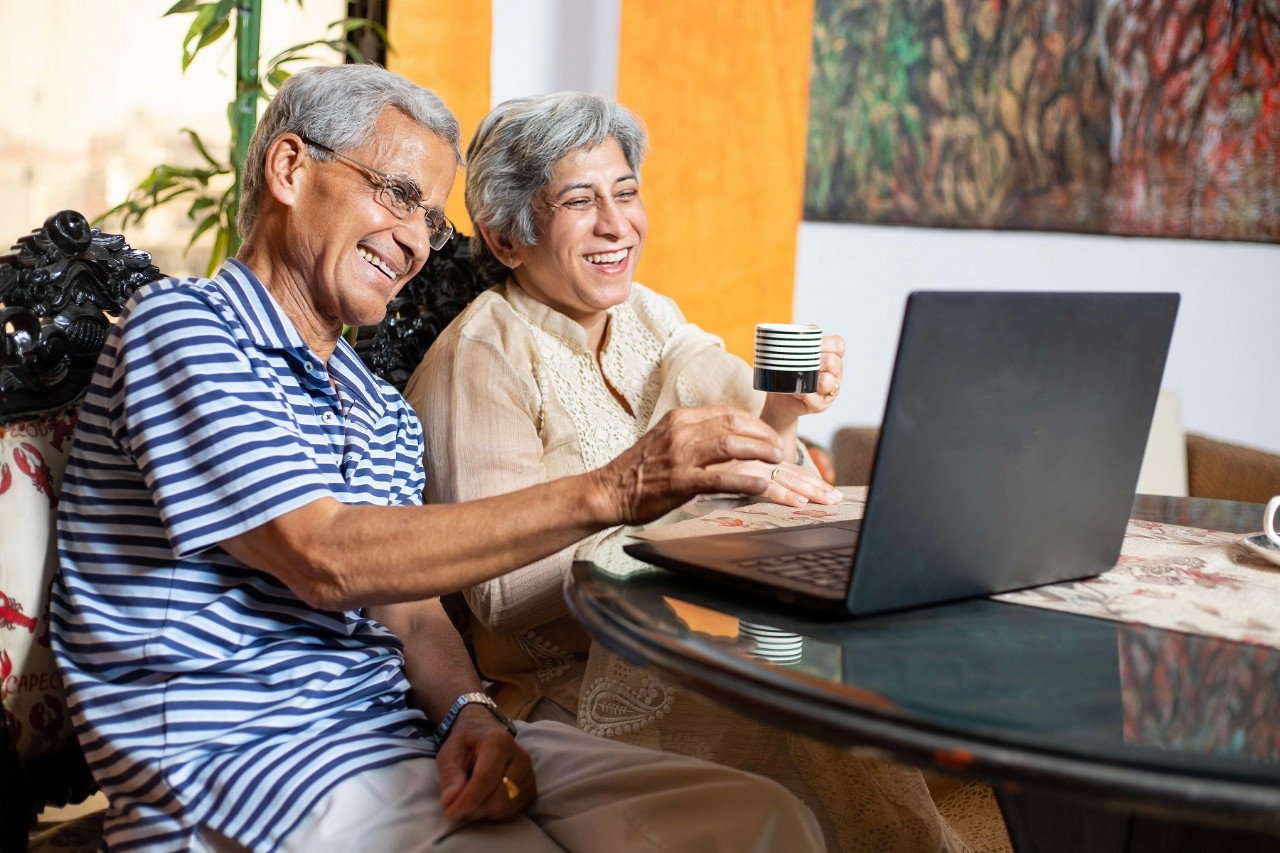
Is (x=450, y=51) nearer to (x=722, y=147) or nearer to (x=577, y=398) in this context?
(x=722, y=147)

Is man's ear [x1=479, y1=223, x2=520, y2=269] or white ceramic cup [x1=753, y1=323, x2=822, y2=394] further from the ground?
man's ear [x1=479, y1=223, x2=520, y2=269]

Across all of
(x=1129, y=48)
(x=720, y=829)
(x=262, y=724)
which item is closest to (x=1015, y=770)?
(x=720, y=829)

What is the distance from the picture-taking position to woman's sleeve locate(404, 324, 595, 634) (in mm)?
1663

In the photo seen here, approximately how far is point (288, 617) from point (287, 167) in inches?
21.4

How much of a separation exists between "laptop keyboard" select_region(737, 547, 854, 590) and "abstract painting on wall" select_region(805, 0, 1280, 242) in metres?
Answer: 3.26

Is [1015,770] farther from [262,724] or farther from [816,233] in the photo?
[816,233]

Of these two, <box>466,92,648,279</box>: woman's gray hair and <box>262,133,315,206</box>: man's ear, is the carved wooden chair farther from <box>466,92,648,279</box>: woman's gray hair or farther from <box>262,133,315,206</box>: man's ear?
<box>466,92,648,279</box>: woman's gray hair

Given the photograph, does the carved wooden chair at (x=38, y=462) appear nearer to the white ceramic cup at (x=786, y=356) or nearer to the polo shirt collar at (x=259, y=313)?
the polo shirt collar at (x=259, y=313)

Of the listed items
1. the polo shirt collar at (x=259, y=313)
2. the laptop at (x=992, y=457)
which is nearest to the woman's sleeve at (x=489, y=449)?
the polo shirt collar at (x=259, y=313)

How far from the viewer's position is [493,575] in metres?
1.14

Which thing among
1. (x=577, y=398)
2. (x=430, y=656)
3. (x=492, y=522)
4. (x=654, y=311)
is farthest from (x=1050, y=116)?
(x=492, y=522)

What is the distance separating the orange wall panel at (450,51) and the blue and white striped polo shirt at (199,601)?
192 cm

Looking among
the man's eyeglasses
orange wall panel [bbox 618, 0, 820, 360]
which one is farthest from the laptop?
orange wall panel [bbox 618, 0, 820, 360]

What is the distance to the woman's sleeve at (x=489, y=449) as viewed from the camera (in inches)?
65.5
